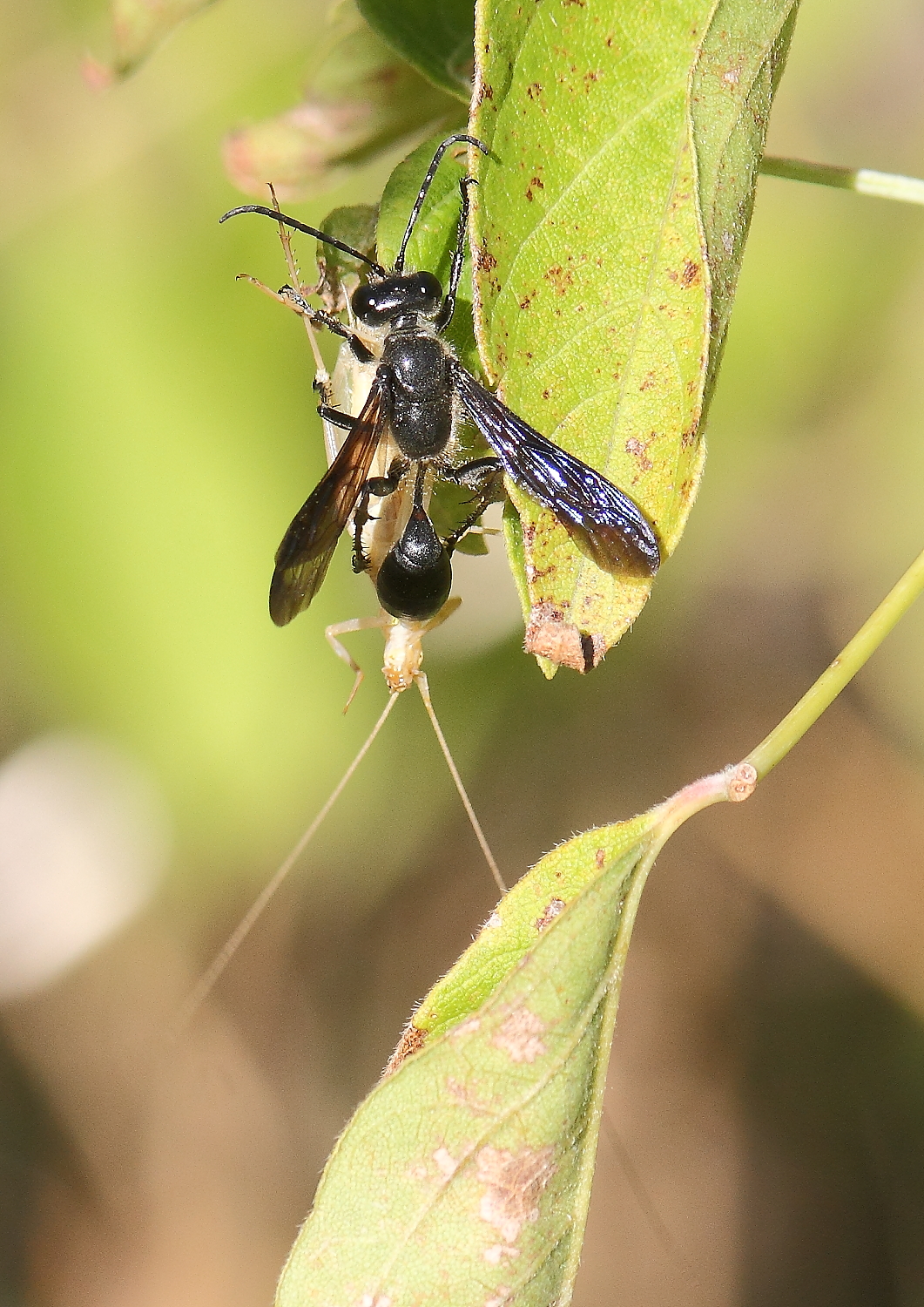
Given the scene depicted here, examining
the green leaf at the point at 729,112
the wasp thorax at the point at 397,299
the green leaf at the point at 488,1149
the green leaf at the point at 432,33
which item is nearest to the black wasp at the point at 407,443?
the wasp thorax at the point at 397,299

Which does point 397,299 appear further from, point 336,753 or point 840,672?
point 336,753

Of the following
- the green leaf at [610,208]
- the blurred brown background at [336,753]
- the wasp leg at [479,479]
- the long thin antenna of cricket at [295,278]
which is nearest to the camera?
the green leaf at [610,208]

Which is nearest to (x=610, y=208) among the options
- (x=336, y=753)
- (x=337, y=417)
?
(x=337, y=417)

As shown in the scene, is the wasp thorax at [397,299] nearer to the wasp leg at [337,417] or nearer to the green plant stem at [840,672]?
the wasp leg at [337,417]

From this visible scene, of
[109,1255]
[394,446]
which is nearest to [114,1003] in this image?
[109,1255]

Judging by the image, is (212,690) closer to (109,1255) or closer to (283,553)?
(283,553)
